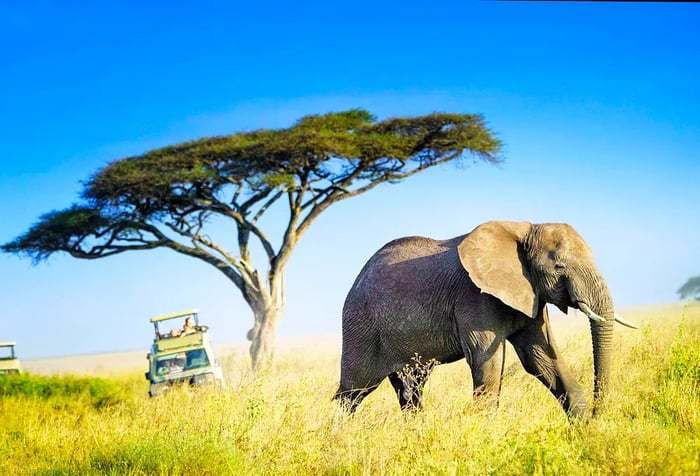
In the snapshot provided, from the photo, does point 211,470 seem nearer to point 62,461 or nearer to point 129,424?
point 62,461

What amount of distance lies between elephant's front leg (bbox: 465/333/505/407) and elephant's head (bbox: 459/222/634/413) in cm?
42

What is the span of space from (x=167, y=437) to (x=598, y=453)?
3.67 m

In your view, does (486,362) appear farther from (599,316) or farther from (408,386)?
(408,386)

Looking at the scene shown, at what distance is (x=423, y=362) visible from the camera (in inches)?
344

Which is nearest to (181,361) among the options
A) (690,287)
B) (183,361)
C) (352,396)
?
(183,361)

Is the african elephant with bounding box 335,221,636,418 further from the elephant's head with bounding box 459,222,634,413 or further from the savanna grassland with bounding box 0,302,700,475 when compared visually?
the savanna grassland with bounding box 0,302,700,475

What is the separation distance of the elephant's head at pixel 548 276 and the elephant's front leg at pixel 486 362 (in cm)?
42

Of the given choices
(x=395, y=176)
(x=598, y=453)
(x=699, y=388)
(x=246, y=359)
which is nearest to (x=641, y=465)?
(x=598, y=453)

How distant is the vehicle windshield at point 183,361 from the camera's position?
15.4m

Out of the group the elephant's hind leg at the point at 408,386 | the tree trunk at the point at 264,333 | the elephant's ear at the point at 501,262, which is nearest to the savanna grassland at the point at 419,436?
the elephant's hind leg at the point at 408,386

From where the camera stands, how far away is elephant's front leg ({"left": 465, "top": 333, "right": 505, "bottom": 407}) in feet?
26.1

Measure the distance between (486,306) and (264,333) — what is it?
625 inches

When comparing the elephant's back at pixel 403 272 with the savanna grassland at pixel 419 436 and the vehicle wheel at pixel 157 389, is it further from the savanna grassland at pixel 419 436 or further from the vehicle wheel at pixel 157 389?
the vehicle wheel at pixel 157 389

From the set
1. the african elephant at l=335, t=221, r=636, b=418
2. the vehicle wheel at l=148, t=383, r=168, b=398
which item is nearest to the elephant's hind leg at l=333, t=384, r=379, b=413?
the african elephant at l=335, t=221, r=636, b=418
